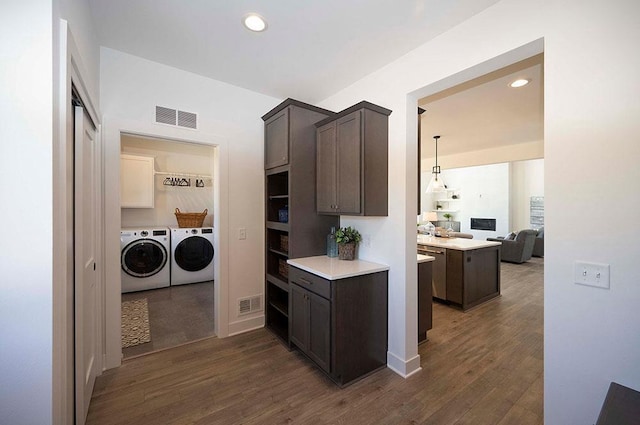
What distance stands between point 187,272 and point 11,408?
12.8 feet

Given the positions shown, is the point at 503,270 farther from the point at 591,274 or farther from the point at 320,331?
the point at 320,331

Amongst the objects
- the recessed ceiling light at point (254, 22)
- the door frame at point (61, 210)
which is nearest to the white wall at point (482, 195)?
the recessed ceiling light at point (254, 22)

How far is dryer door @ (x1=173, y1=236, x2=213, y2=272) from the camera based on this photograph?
4516 mm

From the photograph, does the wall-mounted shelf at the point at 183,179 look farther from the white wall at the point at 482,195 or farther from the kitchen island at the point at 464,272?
the white wall at the point at 482,195

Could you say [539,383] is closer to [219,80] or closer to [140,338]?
[140,338]

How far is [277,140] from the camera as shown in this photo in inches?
110

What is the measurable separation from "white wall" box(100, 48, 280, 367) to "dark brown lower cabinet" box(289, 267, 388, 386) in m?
0.88

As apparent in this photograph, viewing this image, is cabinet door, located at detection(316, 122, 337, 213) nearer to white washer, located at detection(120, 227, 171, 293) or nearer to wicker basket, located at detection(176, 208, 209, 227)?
wicker basket, located at detection(176, 208, 209, 227)

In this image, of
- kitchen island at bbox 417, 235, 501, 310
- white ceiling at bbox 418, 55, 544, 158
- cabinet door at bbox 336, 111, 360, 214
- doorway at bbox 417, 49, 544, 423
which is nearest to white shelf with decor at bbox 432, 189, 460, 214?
doorway at bbox 417, 49, 544, 423

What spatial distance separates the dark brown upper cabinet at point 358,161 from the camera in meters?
2.20

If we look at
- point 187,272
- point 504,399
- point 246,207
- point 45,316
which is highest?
point 246,207

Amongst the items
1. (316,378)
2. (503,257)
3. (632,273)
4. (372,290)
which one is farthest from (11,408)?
(503,257)

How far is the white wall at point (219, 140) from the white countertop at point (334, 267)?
0.79 m

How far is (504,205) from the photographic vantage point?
9.02m
